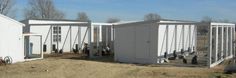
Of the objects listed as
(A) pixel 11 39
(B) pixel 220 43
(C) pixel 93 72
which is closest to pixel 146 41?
(B) pixel 220 43

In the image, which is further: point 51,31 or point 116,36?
point 51,31

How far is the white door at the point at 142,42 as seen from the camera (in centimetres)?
2353

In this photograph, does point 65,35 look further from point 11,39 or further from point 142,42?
point 142,42

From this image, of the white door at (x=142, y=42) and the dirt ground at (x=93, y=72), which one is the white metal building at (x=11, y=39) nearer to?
the dirt ground at (x=93, y=72)

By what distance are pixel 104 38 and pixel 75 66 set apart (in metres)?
13.2

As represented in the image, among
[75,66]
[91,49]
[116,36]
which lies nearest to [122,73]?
[75,66]

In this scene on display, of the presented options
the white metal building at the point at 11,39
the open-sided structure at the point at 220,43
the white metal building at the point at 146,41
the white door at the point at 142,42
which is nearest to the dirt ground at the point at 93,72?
the open-sided structure at the point at 220,43

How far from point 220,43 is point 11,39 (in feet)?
37.5

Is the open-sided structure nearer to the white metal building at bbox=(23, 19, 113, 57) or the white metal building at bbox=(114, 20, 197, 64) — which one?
the white metal building at bbox=(114, 20, 197, 64)

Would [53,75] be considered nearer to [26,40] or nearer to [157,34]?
[157,34]

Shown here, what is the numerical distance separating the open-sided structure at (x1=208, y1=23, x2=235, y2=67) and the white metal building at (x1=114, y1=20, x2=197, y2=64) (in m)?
1.50

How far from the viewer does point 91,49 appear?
1101 inches

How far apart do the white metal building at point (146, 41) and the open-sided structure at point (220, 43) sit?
1.50 meters

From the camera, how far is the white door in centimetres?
2353
